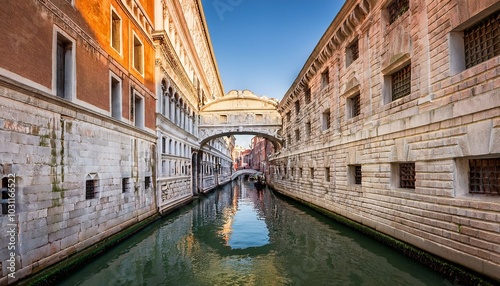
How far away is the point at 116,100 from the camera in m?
9.88

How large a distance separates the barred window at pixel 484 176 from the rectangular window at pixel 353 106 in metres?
5.41

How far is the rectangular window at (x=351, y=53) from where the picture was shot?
36.8 ft

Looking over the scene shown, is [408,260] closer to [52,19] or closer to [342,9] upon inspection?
[342,9]

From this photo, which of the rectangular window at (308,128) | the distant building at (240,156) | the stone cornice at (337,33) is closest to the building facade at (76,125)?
the stone cornice at (337,33)

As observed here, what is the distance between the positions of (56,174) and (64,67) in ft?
8.90

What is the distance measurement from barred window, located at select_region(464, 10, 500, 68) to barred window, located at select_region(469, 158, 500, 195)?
1.97 meters

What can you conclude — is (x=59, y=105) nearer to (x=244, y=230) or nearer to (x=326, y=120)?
(x=244, y=230)

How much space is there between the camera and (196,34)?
26188 millimetres

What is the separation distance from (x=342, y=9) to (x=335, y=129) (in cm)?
473

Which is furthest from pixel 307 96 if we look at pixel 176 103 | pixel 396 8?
pixel 396 8

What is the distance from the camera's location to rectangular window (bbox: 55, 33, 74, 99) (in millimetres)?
6883

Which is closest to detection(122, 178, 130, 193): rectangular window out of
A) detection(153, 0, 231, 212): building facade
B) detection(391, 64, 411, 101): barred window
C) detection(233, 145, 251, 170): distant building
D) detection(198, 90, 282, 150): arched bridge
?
detection(153, 0, 231, 212): building facade

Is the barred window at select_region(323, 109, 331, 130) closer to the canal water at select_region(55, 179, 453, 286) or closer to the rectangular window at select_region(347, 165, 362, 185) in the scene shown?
the rectangular window at select_region(347, 165, 362, 185)

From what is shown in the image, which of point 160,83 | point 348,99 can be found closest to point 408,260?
point 348,99
